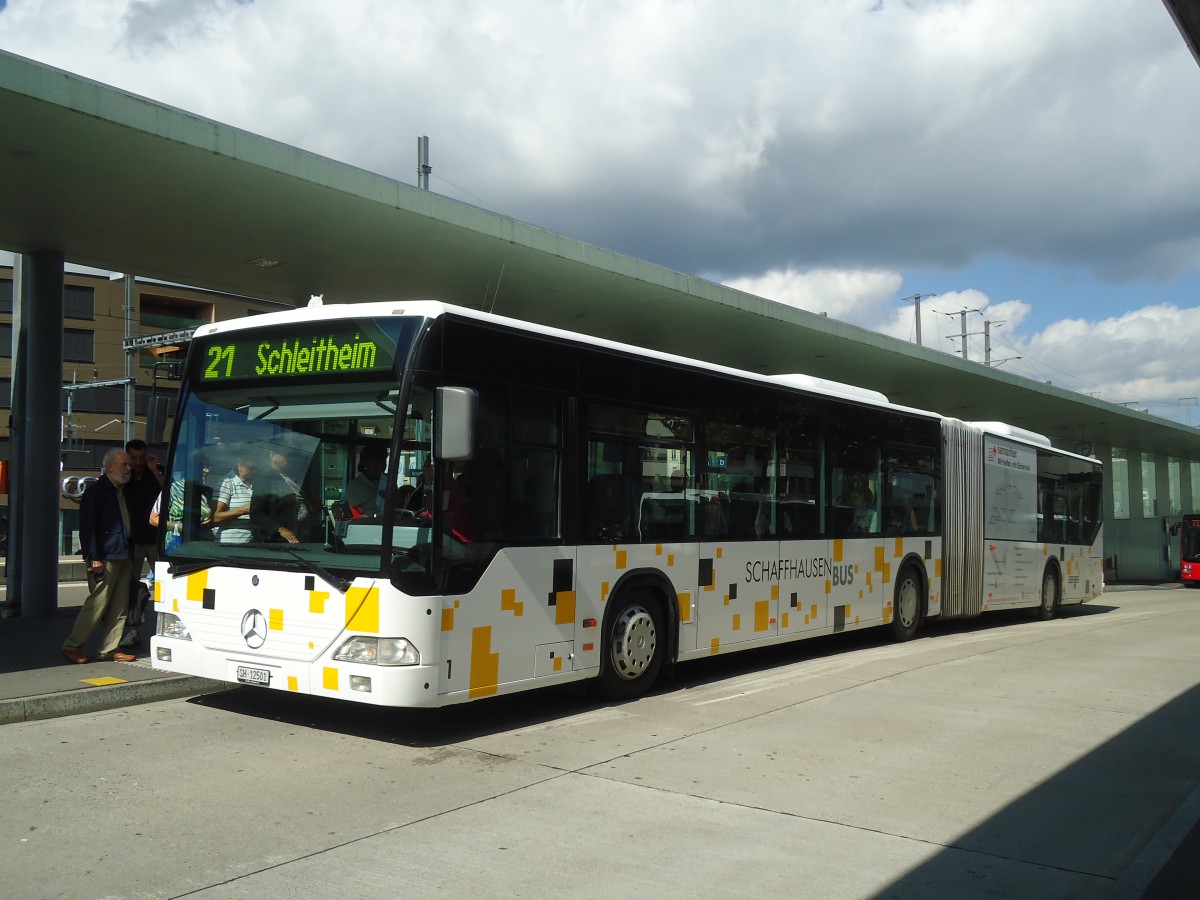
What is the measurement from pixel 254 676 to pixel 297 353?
2.35m

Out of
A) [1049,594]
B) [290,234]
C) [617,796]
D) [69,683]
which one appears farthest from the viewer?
[1049,594]

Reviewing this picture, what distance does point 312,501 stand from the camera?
25.3 feet

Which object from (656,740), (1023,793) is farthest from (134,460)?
(1023,793)

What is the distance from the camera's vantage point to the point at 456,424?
281 inches

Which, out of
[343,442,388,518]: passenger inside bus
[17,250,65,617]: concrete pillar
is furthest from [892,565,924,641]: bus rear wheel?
[17,250,65,617]: concrete pillar

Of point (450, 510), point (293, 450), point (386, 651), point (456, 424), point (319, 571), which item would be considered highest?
point (456, 424)

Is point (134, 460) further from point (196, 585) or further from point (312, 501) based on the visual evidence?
point (312, 501)

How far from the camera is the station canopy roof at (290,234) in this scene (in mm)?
9648

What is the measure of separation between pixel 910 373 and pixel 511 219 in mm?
14436

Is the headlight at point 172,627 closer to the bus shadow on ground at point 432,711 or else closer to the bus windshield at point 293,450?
the bus windshield at point 293,450

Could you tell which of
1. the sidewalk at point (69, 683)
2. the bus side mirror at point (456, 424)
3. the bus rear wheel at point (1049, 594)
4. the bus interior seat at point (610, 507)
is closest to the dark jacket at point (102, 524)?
the sidewalk at point (69, 683)

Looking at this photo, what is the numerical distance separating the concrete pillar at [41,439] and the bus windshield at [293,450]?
5649 millimetres

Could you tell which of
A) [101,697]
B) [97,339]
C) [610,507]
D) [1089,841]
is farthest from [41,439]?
[97,339]

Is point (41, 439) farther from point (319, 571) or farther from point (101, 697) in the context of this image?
point (319, 571)
